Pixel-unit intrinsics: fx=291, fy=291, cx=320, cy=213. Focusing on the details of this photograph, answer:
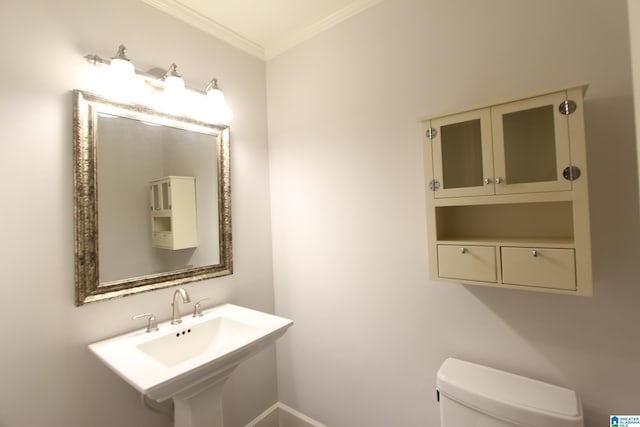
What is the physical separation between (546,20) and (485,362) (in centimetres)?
137

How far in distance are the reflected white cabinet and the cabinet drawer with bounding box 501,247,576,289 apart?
146 centimetres

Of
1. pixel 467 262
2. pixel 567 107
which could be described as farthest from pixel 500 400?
pixel 567 107

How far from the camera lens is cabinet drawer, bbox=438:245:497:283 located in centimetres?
107

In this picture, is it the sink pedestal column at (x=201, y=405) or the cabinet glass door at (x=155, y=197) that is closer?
the sink pedestal column at (x=201, y=405)

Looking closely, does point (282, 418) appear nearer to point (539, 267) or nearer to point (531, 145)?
point (539, 267)

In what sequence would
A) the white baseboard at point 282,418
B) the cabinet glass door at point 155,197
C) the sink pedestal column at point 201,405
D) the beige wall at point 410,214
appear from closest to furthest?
1. the beige wall at point 410,214
2. the sink pedestal column at point 201,405
3. the cabinet glass door at point 155,197
4. the white baseboard at point 282,418

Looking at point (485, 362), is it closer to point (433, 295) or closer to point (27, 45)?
point (433, 295)

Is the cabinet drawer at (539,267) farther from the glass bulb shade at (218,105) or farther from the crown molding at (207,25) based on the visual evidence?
the crown molding at (207,25)

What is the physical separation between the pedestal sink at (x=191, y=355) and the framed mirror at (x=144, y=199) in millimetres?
224

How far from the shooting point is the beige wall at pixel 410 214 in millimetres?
1008

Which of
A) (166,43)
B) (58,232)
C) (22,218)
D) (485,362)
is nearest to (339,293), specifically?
(485,362)

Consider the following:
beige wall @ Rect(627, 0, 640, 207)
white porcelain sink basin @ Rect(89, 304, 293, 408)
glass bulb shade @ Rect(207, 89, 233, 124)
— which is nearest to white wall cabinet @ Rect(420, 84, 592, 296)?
beige wall @ Rect(627, 0, 640, 207)

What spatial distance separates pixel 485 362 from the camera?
122 cm

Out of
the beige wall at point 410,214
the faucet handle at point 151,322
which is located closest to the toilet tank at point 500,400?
the beige wall at point 410,214
